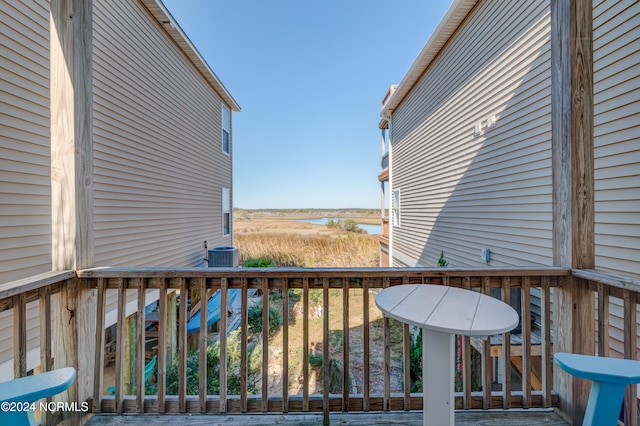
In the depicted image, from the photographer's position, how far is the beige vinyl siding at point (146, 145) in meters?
3.94

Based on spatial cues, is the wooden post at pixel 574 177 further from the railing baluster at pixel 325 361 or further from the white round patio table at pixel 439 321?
the railing baluster at pixel 325 361

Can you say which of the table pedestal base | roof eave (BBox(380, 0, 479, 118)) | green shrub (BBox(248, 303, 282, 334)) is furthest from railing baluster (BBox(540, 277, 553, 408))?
green shrub (BBox(248, 303, 282, 334))

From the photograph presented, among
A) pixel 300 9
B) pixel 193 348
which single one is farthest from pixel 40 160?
pixel 300 9

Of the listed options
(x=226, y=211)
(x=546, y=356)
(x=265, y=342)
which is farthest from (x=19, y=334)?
(x=226, y=211)

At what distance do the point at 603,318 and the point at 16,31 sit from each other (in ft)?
17.6

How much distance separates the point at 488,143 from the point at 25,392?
528cm

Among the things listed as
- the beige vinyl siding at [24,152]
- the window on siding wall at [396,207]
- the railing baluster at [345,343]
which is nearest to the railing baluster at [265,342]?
the railing baluster at [345,343]

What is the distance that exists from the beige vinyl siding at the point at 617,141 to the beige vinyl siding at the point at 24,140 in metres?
5.65

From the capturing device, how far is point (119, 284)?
175cm

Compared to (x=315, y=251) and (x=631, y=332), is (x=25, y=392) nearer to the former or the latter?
(x=631, y=332)

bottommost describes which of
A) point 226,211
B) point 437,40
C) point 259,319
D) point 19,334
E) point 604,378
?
point 259,319

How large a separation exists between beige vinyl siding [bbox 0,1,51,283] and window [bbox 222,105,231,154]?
552 cm

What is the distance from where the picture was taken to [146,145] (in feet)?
16.1

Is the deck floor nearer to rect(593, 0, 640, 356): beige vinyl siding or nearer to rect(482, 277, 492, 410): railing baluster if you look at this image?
rect(482, 277, 492, 410): railing baluster
